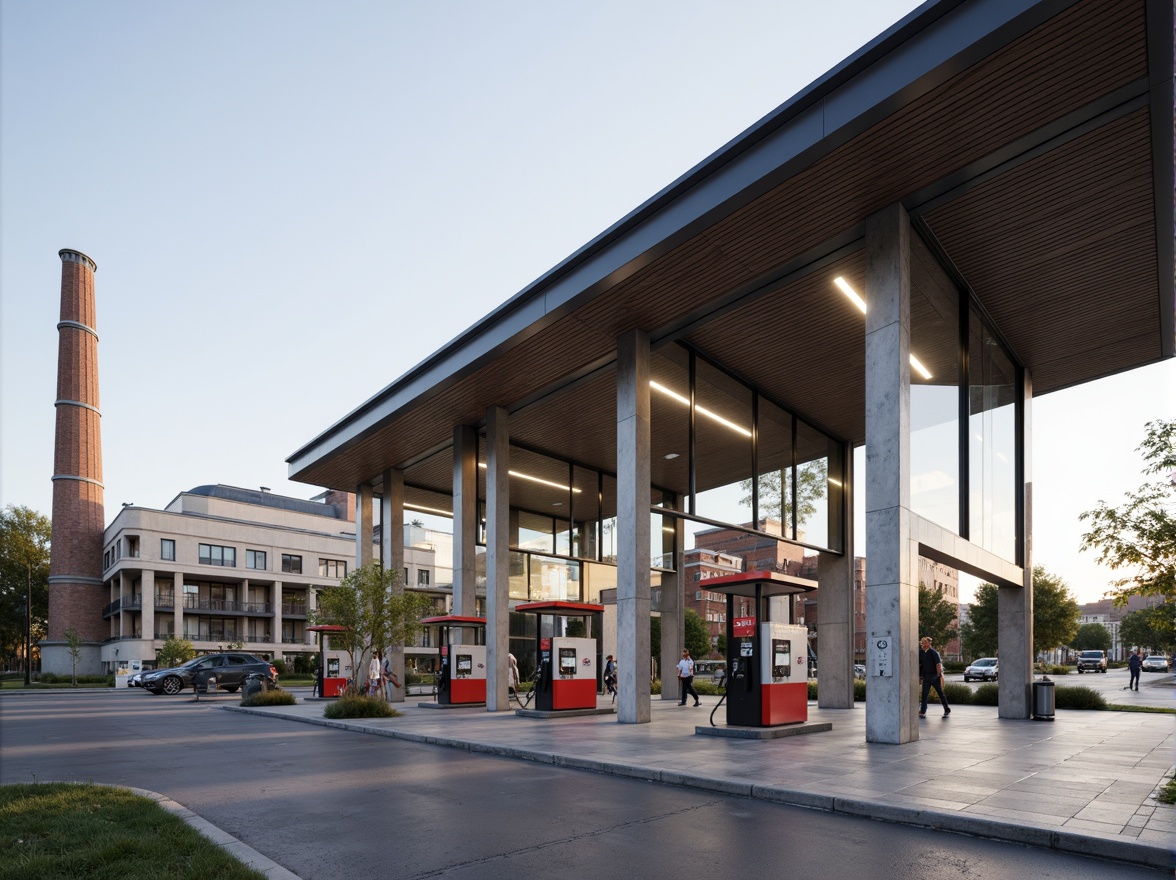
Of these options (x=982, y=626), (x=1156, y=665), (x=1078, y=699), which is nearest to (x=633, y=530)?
(x=1078, y=699)

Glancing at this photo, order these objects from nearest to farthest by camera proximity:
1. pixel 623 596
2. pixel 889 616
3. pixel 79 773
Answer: pixel 79 773 → pixel 889 616 → pixel 623 596

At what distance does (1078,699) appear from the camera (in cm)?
2497

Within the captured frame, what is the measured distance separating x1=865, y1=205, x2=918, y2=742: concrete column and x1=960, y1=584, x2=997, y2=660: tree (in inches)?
2009

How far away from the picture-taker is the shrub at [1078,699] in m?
24.8

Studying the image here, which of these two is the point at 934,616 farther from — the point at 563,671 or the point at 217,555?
the point at 217,555

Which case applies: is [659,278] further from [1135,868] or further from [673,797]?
[1135,868]

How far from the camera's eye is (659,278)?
58.5 ft

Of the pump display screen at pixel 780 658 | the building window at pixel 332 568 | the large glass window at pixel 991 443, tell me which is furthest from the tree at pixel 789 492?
the building window at pixel 332 568

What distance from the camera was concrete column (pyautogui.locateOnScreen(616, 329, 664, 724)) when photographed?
64.8 ft

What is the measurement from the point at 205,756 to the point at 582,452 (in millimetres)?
18312

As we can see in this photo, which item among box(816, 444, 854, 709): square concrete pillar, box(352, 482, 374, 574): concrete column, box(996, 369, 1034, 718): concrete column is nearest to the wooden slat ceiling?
box(996, 369, 1034, 718): concrete column

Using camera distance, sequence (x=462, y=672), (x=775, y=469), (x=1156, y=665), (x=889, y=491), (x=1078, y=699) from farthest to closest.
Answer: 1. (x=1156, y=665)
2. (x=462, y=672)
3. (x=775, y=469)
4. (x=1078, y=699)
5. (x=889, y=491)

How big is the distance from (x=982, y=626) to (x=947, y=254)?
178 ft

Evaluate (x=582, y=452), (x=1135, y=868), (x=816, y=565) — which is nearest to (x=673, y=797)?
(x=1135, y=868)
